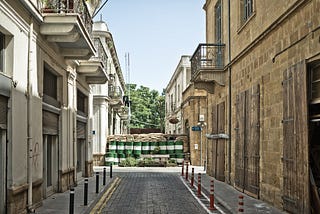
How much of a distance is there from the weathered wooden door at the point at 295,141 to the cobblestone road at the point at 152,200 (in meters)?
2.52

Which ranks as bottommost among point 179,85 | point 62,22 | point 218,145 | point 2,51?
point 218,145

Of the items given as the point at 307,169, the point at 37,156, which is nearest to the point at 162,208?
the point at 37,156

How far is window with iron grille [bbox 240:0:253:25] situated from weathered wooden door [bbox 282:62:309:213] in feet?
18.3

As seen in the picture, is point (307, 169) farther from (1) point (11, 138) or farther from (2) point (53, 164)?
(2) point (53, 164)

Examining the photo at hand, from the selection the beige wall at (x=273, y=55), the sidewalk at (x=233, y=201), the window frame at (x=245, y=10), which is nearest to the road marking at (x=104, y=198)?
the sidewalk at (x=233, y=201)

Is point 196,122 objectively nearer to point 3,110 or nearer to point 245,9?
point 245,9

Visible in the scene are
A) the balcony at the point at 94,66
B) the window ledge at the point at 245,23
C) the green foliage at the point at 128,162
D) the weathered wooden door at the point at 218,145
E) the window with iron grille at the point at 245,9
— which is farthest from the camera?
the green foliage at the point at 128,162

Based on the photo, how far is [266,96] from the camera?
1467 cm

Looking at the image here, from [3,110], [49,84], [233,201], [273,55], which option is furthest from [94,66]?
[3,110]

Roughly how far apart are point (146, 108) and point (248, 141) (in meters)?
64.6

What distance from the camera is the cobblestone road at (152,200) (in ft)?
44.0

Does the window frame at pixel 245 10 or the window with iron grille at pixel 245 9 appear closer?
the window frame at pixel 245 10

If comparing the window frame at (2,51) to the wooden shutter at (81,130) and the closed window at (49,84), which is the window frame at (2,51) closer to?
the closed window at (49,84)

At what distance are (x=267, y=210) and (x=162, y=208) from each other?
282 cm
